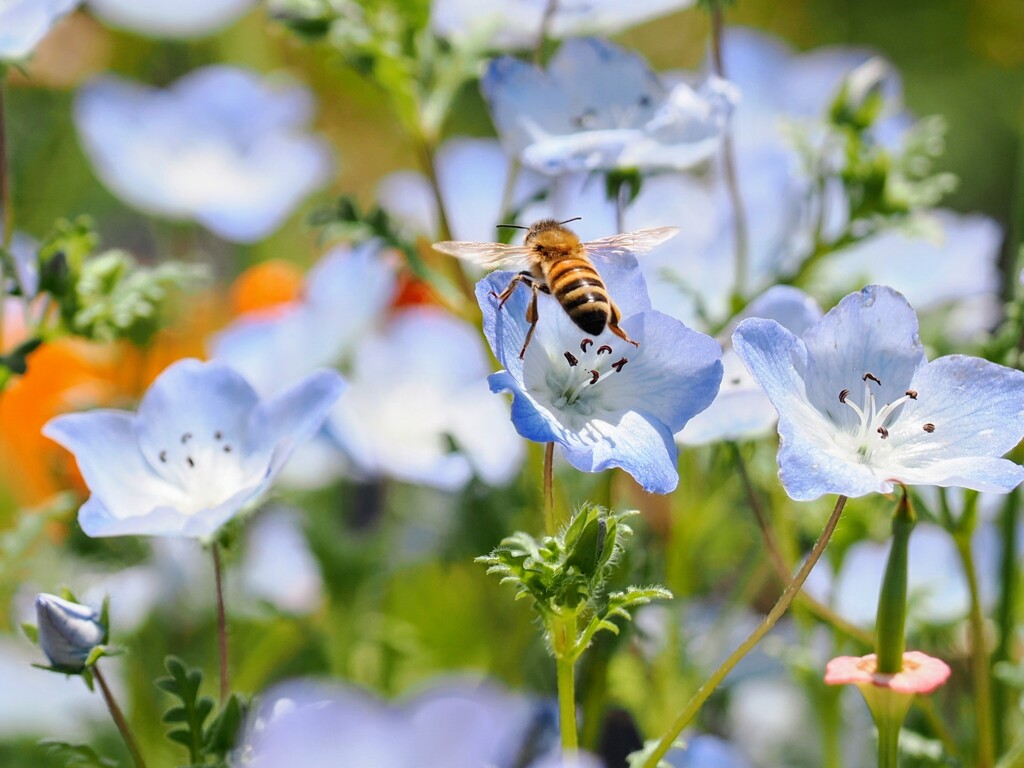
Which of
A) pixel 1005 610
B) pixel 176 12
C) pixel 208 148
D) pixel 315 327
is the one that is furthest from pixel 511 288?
pixel 176 12

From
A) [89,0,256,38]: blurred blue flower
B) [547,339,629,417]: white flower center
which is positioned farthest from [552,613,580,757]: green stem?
[89,0,256,38]: blurred blue flower

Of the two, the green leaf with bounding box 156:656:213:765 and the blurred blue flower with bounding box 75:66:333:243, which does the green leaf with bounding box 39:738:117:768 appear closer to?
the green leaf with bounding box 156:656:213:765

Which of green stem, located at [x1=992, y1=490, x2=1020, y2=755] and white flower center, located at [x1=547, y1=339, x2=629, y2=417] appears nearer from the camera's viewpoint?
white flower center, located at [x1=547, y1=339, x2=629, y2=417]

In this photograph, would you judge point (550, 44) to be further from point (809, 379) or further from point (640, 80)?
point (809, 379)

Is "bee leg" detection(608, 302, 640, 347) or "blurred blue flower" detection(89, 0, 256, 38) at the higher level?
"bee leg" detection(608, 302, 640, 347)

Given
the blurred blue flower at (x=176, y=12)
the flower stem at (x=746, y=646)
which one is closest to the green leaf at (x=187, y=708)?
the flower stem at (x=746, y=646)

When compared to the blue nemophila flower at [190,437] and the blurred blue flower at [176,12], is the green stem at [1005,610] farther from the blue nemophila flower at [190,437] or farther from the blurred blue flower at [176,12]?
the blurred blue flower at [176,12]
